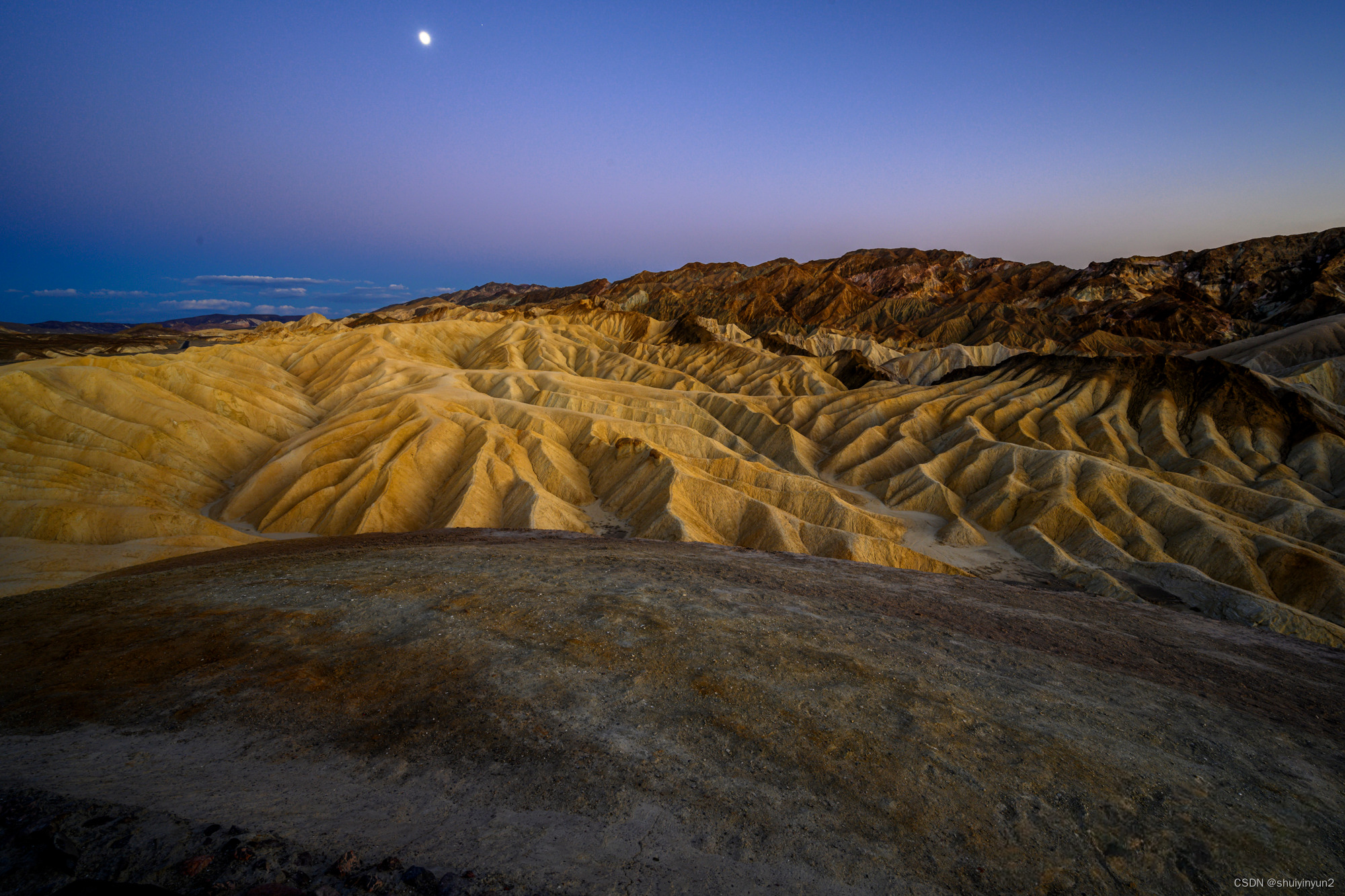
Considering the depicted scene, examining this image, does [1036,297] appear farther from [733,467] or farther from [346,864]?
[346,864]

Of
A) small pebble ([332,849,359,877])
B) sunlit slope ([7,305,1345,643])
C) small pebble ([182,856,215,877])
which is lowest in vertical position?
sunlit slope ([7,305,1345,643])

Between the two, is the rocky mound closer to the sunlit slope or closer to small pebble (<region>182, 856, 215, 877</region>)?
the sunlit slope

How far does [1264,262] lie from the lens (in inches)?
4813

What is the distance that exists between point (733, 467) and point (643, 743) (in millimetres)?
42822

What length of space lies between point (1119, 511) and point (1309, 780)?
4011 cm

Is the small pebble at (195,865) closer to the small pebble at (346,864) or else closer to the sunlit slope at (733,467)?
the small pebble at (346,864)

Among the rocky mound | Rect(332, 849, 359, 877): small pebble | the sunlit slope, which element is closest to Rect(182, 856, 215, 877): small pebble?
Rect(332, 849, 359, 877): small pebble

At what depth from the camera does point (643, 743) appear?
32.6 feet

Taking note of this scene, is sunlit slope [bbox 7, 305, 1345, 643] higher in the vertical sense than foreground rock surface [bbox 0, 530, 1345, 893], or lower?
lower

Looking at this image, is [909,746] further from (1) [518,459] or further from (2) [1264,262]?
(2) [1264,262]

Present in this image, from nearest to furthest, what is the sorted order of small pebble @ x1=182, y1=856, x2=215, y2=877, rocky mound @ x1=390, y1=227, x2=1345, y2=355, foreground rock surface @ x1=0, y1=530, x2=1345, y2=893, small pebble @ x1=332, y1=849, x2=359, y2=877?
small pebble @ x1=182, y1=856, x2=215, y2=877 → small pebble @ x1=332, y1=849, x2=359, y2=877 → foreground rock surface @ x1=0, y1=530, x2=1345, y2=893 → rocky mound @ x1=390, y1=227, x2=1345, y2=355

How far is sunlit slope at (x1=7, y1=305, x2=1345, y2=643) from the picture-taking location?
1411 inches

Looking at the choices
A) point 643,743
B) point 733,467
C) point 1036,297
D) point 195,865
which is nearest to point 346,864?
point 195,865

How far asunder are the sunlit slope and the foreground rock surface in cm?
1748
